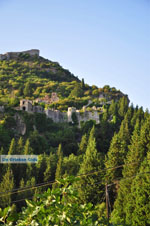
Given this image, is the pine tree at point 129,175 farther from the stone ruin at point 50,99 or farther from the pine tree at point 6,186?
the stone ruin at point 50,99

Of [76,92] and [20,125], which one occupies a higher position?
[76,92]

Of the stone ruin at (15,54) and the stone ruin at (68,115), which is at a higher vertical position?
the stone ruin at (15,54)

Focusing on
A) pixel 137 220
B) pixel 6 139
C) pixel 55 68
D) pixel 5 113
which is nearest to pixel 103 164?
pixel 137 220

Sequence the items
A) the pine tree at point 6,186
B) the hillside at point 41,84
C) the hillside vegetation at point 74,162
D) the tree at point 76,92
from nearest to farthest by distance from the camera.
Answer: the hillside vegetation at point 74,162 → the pine tree at point 6,186 → the hillside at point 41,84 → the tree at point 76,92

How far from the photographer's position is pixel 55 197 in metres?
5.77

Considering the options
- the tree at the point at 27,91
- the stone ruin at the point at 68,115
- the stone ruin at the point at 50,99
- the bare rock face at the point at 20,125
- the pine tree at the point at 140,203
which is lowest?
the pine tree at the point at 140,203

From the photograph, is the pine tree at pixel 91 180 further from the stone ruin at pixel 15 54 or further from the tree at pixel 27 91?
the stone ruin at pixel 15 54

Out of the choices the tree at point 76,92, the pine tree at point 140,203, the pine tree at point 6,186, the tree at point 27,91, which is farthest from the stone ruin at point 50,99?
the pine tree at point 140,203

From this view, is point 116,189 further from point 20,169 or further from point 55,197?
point 55,197

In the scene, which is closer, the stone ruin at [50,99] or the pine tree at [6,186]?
the pine tree at [6,186]

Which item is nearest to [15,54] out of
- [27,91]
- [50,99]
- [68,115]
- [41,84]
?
[41,84]

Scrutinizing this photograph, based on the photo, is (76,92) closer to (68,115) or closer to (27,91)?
(27,91)

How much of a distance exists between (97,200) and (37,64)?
8123cm

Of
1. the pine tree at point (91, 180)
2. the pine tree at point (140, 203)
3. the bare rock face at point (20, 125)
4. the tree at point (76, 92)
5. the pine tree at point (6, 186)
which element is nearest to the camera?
the pine tree at point (140, 203)
